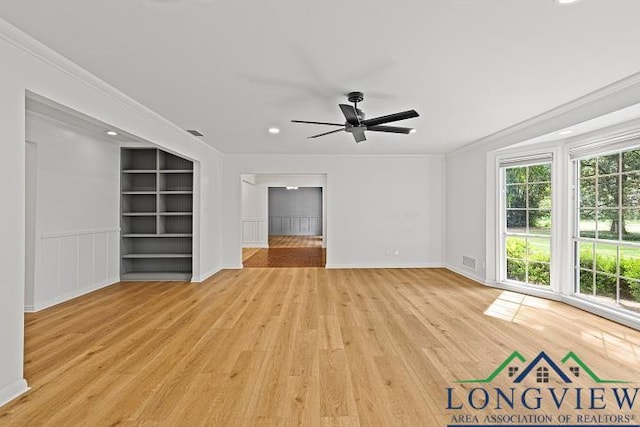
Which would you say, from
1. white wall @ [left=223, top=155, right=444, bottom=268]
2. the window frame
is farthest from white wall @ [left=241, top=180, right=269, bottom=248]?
the window frame

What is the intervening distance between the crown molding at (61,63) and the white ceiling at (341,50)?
0.07 m

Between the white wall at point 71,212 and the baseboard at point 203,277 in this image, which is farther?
the baseboard at point 203,277

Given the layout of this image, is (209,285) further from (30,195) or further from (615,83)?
(615,83)

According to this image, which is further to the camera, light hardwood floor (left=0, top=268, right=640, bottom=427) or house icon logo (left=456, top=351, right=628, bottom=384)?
house icon logo (left=456, top=351, right=628, bottom=384)

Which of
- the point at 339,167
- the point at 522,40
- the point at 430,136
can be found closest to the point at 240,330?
the point at 522,40

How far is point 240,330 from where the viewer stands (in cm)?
355

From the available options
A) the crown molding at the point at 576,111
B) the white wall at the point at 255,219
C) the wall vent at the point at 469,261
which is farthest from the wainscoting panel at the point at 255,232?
the crown molding at the point at 576,111

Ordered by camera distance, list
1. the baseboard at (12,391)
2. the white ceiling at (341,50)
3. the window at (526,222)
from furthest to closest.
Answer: the window at (526,222), the baseboard at (12,391), the white ceiling at (341,50)

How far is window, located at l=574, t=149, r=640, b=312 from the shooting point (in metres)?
3.79

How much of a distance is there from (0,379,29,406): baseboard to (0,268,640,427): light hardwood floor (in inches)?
2.4

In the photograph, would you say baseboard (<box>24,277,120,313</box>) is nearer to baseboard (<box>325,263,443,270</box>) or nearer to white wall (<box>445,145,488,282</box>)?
baseboard (<box>325,263,443,270</box>)

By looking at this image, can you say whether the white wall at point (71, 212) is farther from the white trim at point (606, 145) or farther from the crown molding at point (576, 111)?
the white trim at point (606, 145)

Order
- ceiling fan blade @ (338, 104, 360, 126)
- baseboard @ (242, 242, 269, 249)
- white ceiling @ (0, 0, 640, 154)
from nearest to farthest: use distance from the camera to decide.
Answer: white ceiling @ (0, 0, 640, 154) < ceiling fan blade @ (338, 104, 360, 126) < baseboard @ (242, 242, 269, 249)

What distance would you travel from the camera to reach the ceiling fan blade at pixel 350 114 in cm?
330
